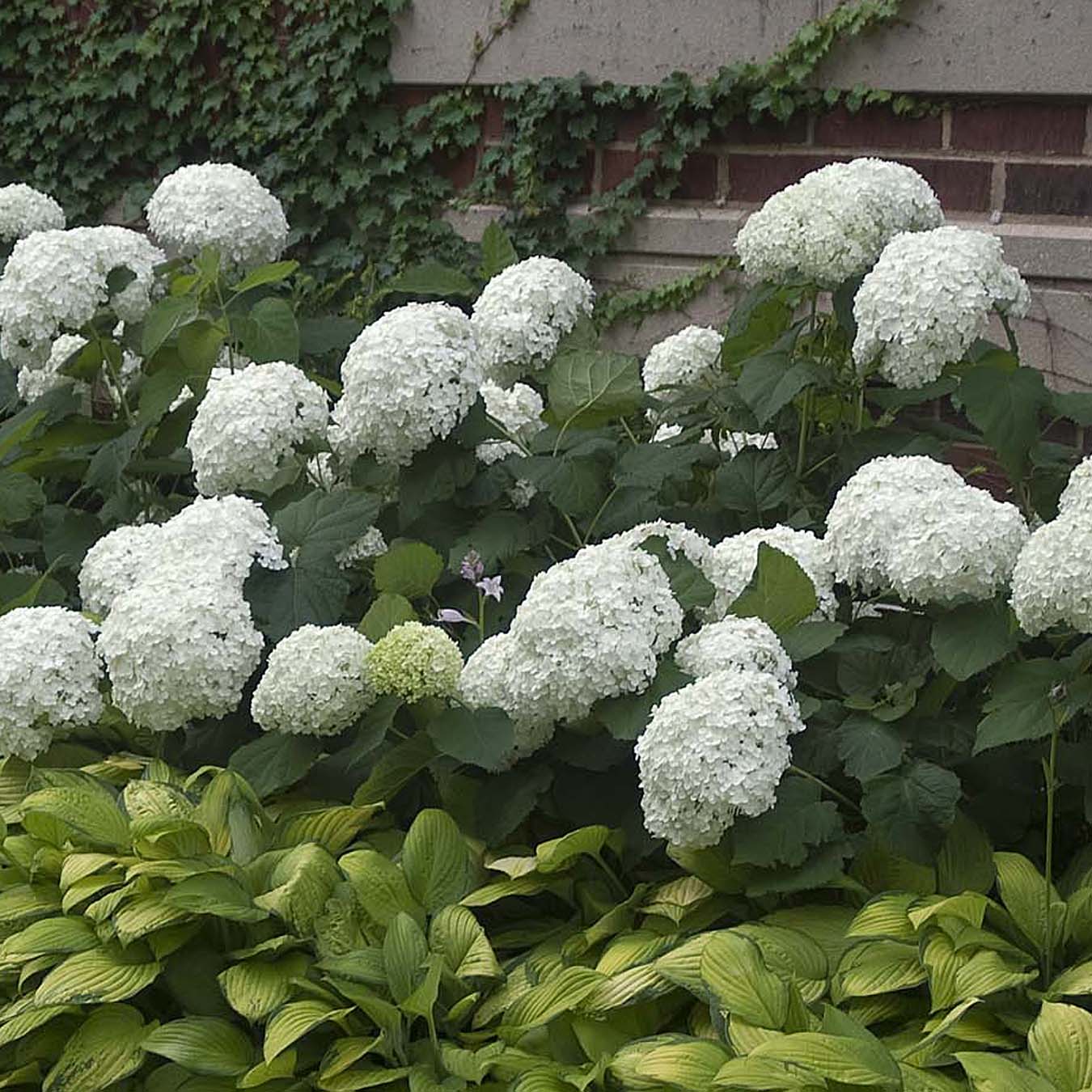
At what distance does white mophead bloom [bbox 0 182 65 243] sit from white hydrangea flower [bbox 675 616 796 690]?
209 cm

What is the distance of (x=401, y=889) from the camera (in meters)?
1.86

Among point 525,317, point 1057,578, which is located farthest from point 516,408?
point 1057,578

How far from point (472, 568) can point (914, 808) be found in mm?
684

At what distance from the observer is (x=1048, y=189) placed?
146 inches

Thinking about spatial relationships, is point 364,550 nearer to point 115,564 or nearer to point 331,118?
point 115,564

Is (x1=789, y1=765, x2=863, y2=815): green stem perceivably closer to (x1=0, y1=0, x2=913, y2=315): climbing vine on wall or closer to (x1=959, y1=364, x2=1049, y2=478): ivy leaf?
(x1=959, y1=364, x2=1049, y2=478): ivy leaf

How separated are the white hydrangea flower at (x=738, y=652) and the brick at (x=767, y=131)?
243cm

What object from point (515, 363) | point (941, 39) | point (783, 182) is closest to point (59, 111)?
point (783, 182)

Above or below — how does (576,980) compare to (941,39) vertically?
below

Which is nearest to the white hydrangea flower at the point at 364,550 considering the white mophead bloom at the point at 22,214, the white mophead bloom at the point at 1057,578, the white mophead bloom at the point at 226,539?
the white mophead bloom at the point at 226,539

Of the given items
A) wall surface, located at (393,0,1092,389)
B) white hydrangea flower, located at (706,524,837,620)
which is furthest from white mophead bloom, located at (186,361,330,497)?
wall surface, located at (393,0,1092,389)

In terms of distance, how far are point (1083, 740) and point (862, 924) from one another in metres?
0.36

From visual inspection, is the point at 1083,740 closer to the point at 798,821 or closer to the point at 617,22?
the point at 798,821

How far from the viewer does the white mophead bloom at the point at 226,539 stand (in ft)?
7.14
